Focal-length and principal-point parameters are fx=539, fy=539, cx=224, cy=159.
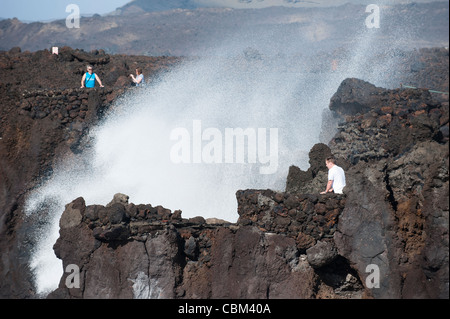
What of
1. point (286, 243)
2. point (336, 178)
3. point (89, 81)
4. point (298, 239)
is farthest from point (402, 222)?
point (89, 81)

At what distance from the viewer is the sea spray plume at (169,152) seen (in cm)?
1227

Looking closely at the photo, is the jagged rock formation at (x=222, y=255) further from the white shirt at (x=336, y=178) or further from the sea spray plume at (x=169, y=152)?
the sea spray plume at (x=169, y=152)

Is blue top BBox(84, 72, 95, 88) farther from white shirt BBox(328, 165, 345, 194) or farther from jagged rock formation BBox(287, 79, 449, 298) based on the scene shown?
jagged rock formation BBox(287, 79, 449, 298)

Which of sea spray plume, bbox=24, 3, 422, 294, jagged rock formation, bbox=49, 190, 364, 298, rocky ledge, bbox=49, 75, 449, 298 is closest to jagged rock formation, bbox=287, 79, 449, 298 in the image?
rocky ledge, bbox=49, 75, 449, 298

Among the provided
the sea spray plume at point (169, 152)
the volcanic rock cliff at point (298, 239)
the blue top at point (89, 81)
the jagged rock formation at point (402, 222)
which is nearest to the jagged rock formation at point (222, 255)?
the volcanic rock cliff at point (298, 239)

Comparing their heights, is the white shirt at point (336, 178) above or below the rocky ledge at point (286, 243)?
above

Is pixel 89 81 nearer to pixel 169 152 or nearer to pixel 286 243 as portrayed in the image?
pixel 169 152

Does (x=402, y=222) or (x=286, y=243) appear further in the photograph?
(x=286, y=243)

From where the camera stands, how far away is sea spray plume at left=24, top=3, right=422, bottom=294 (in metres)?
12.3

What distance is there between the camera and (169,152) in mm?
13805

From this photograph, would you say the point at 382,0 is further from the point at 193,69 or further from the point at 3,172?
the point at 3,172

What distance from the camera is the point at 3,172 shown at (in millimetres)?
12750

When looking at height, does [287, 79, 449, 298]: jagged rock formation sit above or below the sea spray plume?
above
